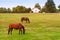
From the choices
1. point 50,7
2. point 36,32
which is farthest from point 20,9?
point 36,32

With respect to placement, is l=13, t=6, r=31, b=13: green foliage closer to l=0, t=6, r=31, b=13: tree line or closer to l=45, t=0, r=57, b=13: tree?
l=0, t=6, r=31, b=13: tree line

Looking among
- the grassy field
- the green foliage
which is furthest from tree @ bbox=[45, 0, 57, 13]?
the grassy field

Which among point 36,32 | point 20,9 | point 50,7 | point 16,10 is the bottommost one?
point 16,10

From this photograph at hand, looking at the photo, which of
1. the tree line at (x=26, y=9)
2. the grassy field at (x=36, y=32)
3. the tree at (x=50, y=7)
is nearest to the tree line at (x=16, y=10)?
the tree line at (x=26, y=9)

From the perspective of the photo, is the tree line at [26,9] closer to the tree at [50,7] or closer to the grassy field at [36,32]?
the tree at [50,7]

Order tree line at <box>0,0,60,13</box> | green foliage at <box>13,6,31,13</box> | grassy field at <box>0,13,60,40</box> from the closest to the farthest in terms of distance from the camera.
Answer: grassy field at <box>0,13,60,40</box> → tree line at <box>0,0,60,13</box> → green foliage at <box>13,6,31,13</box>

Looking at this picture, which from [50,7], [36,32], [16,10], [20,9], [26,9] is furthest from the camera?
[50,7]

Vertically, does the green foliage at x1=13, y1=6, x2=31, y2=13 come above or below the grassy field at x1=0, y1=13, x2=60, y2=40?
below

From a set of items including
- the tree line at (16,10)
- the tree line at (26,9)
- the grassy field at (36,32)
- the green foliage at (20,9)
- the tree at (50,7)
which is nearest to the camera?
the grassy field at (36,32)

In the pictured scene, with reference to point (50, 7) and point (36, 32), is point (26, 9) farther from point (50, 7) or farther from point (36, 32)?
point (36, 32)

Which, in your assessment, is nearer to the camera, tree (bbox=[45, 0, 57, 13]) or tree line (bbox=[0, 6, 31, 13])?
tree line (bbox=[0, 6, 31, 13])

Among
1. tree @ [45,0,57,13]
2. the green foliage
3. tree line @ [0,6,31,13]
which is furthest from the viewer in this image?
tree @ [45,0,57,13]

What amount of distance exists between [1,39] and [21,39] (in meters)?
1.60

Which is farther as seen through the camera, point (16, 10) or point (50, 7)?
point (50, 7)
